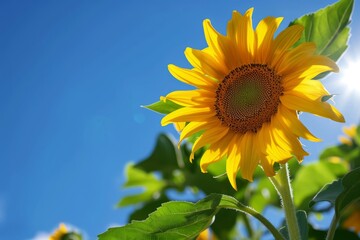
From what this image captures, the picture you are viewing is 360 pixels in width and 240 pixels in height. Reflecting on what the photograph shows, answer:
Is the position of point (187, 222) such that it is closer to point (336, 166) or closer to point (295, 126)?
point (295, 126)

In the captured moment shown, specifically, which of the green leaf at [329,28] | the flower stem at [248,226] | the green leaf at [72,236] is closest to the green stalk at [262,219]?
the green leaf at [329,28]

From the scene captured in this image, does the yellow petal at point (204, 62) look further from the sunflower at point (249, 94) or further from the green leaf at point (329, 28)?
the green leaf at point (329, 28)

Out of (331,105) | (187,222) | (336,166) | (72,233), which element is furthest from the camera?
(72,233)

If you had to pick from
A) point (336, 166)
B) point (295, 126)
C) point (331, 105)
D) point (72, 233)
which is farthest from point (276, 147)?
point (72, 233)

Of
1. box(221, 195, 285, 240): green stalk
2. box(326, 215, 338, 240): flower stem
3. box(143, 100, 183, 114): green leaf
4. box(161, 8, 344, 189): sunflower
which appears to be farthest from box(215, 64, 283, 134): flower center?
box(326, 215, 338, 240): flower stem

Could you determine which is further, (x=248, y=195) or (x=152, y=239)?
(x=248, y=195)

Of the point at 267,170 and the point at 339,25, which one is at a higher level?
the point at 339,25

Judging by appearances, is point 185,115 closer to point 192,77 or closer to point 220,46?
point 192,77
